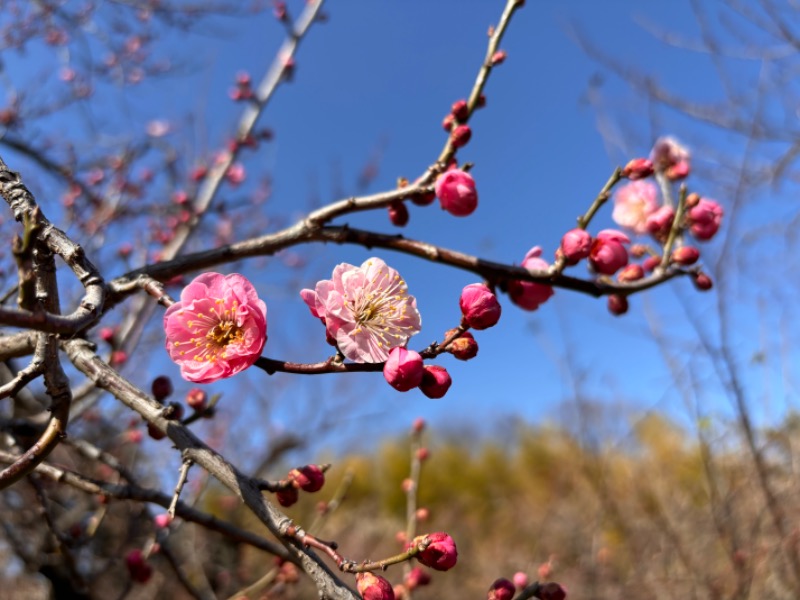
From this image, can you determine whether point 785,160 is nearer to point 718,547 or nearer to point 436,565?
point 718,547

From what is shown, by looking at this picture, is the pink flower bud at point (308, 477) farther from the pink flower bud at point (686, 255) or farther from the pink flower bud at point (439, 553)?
the pink flower bud at point (686, 255)

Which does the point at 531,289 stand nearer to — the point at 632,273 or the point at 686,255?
the point at 632,273

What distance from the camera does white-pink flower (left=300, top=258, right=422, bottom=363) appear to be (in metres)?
1.02

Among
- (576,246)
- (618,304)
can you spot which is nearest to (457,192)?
A: (576,246)

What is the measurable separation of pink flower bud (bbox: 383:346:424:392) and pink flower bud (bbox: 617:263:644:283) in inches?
34.3

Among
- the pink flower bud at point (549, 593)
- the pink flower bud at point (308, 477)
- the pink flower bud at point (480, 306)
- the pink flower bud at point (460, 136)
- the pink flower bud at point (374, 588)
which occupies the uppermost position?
the pink flower bud at point (460, 136)

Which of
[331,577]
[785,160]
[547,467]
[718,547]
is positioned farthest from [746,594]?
[547,467]

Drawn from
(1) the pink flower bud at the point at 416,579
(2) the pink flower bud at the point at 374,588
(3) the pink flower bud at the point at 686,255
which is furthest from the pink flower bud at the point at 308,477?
(3) the pink flower bud at the point at 686,255

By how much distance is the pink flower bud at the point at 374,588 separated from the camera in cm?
84

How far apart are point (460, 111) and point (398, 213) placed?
326mm

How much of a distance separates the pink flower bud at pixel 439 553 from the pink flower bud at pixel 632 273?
0.96 meters

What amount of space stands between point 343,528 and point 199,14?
7092 mm

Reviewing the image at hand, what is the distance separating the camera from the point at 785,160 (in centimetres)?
334

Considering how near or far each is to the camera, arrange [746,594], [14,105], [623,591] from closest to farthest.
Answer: [746,594]
[14,105]
[623,591]
